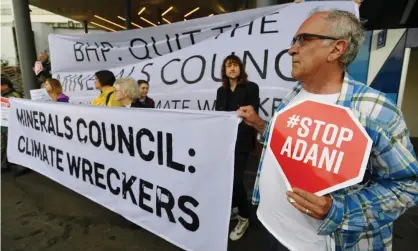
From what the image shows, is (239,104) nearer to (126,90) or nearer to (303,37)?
(126,90)

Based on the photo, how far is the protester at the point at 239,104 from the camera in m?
2.66

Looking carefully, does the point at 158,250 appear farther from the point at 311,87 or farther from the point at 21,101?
the point at 21,101

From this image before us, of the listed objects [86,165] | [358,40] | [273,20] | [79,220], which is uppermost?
[273,20]

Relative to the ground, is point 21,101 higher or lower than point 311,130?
lower

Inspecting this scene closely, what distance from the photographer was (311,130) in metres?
1.08

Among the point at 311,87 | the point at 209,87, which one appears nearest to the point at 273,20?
the point at 209,87

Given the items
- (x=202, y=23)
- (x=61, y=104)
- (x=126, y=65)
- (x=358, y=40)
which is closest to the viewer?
(x=358, y=40)

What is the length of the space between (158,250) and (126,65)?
102 inches

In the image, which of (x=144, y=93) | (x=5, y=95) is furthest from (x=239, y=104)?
(x=5, y=95)

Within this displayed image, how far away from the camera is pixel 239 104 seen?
8.80ft

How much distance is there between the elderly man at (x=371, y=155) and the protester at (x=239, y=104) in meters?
1.43

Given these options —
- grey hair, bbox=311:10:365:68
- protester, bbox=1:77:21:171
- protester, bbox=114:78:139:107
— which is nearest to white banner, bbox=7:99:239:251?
protester, bbox=114:78:139:107

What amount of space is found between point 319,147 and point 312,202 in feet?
0.65

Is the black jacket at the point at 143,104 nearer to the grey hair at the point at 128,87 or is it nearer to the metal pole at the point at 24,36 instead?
the grey hair at the point at 128,87
